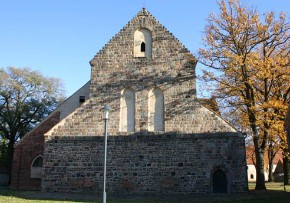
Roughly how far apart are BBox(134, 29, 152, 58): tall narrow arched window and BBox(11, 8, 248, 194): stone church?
0.07 meters

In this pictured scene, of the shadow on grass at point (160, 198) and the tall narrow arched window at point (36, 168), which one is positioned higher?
the tall narrow arched window at point (36, 168)

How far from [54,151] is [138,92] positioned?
21.2ft

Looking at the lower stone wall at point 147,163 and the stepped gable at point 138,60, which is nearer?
the lower stone wall at point 147,163

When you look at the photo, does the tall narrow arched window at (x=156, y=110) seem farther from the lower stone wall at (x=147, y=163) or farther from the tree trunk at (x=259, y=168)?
the tree trunk at (x=259, y=168)

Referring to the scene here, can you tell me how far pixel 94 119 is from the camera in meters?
20.6

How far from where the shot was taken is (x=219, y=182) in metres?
18.9

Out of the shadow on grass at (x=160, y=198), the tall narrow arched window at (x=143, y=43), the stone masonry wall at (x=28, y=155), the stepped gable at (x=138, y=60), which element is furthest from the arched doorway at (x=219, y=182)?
the stone masonry wall at (x=28, y=155)

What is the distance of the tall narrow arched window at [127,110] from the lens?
20.3m

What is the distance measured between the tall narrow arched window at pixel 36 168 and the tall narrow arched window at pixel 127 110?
8.86 metres

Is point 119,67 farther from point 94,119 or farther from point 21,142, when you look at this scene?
point 21,142

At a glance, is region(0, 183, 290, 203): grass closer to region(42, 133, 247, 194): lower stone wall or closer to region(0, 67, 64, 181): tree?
region(42, 133, 247, 194): lower stone wall

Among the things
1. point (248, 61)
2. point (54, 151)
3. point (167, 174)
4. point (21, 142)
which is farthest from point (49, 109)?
point (248, 61)

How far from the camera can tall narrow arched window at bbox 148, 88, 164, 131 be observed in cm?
2017

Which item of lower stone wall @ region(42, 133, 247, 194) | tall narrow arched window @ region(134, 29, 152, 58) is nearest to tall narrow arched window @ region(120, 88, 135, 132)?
lower stone wall @ region(42, 133, 247, 194)
